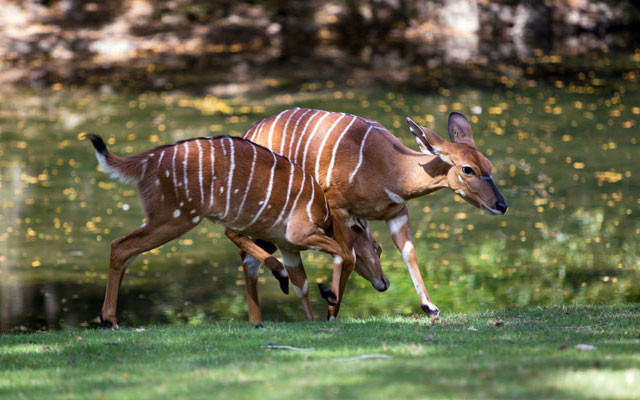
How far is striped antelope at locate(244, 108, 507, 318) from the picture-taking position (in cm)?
872

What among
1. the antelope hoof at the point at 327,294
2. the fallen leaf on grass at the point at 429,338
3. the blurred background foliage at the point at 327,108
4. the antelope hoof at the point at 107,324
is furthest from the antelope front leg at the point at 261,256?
the fallen leaf on grass at the point at 429,338

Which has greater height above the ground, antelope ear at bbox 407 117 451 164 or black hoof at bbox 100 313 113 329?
antelope ear at bbox 407 117 451 164

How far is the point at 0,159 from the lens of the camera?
59.7 feet

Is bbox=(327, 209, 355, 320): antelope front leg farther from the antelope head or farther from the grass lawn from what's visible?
the grass lawn

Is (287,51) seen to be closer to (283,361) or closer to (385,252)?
(385,252)

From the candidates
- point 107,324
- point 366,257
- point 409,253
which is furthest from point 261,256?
point 107,324

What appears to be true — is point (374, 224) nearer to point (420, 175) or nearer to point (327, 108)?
point (327, 108)

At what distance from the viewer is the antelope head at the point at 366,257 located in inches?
380

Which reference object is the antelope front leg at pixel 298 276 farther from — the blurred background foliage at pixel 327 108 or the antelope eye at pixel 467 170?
the antelope eye at pixel 467 170

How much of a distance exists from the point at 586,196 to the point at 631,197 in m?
0.70

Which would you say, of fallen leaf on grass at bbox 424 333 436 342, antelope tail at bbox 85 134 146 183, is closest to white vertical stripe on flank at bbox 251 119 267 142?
antelope tail at bbox 85 134 146 183

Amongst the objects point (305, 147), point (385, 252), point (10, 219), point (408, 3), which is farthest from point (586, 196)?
point (408, 3)

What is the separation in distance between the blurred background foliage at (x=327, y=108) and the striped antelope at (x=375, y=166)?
2.14 m

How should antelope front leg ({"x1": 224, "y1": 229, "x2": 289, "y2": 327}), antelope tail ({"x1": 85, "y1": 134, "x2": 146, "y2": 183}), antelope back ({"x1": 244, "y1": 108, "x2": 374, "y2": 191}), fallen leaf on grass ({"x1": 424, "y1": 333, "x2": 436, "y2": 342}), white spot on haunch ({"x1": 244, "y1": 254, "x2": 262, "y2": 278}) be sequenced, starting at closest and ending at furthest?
fallen leaf on grass ({"x1": 424, "y1": 333, "x2": 436, "y2": 342}) → antelope tail ({"x1": 85, "y1": 134, "x2": 146, "y2": 183}) → antelope front leg ({"x1": 224, "y1": 229, "x2": 289, "y2": 327}) → antelope back ({"x1": 244, "y1": 108, "x2": 374, "y2": 191}) → white spot on haunch ({"x1": 244, "y1": 254, "x2": 262, "y2": 278})
